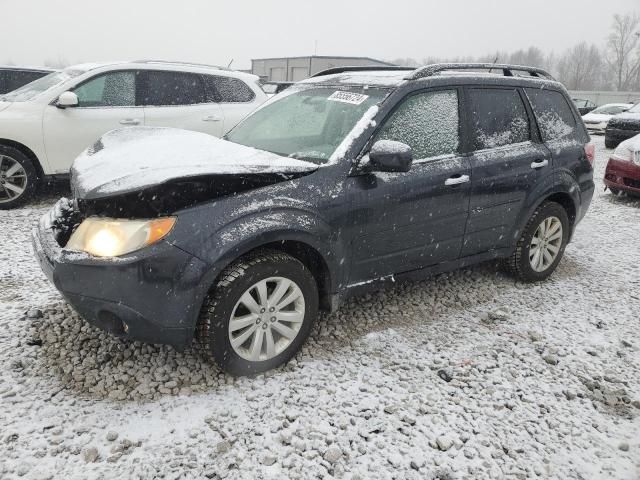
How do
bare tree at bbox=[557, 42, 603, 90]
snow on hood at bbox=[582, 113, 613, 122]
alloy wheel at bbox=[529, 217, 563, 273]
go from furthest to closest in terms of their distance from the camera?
bare tree at bbox=[557, 42, 603, 90] → snow on hood at bbox=[582, 113, 613, 122] → alloy wheel at bbox=[529, 217, 563, 273]

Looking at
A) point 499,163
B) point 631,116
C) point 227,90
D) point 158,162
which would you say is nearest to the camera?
point 158,162

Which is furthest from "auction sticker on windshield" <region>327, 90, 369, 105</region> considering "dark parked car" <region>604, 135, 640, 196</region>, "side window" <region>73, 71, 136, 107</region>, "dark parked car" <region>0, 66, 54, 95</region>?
"dark parked car" <region>0, 66, 54, 95</region>

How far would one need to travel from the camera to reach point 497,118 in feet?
12.4

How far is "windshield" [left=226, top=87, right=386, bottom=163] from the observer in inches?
124

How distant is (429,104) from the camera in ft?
11.0

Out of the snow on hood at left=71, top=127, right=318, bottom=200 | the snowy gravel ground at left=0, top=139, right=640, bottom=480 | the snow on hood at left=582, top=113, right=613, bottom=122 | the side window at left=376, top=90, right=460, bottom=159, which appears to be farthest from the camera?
the snow on hood at left=582, top=113, right=613, bottom=122

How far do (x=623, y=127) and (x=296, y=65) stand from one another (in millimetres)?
29188

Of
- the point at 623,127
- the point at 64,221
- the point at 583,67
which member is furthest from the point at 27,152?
the point at 583,67

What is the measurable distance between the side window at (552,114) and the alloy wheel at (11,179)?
5.37 meters

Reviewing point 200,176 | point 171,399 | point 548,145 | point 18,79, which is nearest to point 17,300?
point 171,399

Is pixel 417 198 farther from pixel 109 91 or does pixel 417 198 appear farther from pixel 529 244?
pixel 109 91

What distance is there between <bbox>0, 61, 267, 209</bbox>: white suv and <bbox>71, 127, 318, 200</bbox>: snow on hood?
283 centimetres

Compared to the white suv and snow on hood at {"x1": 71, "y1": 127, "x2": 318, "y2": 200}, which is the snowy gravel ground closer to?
snow on hood at {"x1": 71, "y1": 127, "x2": 318, "y2": 200}

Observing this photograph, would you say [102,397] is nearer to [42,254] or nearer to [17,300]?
[42,254]
